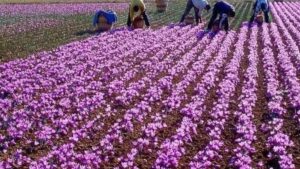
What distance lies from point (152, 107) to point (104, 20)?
14036 mm

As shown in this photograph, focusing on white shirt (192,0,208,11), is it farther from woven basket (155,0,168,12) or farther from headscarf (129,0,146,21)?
woven basket (155,0,168,12)

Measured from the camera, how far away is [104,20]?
82.0 feet

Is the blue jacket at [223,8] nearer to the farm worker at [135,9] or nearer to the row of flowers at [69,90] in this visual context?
the farm worker at [135,9]

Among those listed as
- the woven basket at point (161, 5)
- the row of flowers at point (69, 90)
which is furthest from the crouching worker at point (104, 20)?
the woven basket at point (161, 5)

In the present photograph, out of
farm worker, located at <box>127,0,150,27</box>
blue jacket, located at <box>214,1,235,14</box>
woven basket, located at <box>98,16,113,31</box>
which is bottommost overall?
woven basket, located at <box>98,16,113,31</box>

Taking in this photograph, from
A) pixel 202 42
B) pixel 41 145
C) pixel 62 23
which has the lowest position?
pixel 62 23

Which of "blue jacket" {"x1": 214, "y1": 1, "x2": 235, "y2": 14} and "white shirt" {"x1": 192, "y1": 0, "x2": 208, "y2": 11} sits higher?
"blue jacket" {"x1": 214, "y1": 1, "x2": 235, "y2": 14}

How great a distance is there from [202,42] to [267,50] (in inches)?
121

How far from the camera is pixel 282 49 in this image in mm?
18594

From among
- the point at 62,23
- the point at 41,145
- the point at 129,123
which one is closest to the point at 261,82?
the point at 129,123

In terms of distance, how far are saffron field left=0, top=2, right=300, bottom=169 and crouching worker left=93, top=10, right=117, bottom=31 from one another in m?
5.28

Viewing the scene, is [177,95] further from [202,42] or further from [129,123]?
[202,42]

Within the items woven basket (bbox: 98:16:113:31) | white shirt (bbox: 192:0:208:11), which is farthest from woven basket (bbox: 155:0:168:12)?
woven basket (bbox: 98:16:113:31)

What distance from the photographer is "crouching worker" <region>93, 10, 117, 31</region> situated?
24.8m
